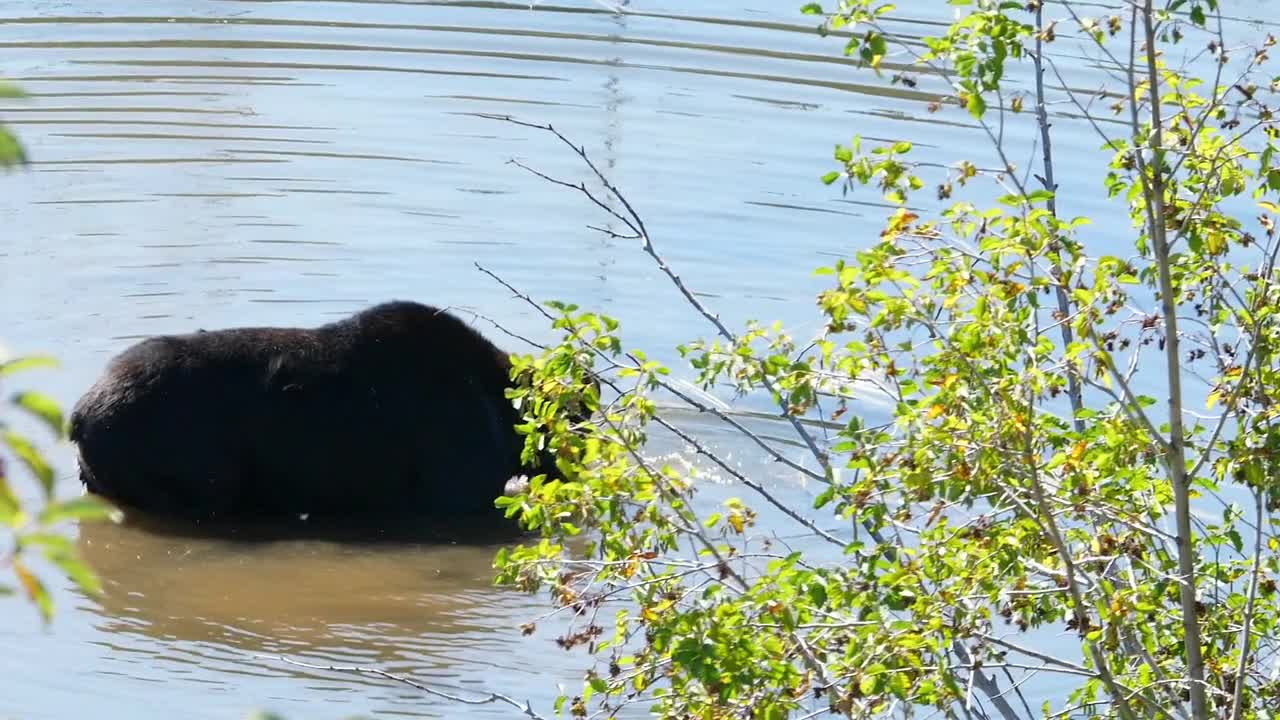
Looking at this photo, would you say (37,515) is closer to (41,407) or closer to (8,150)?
(41,407)

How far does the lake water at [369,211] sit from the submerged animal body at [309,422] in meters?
0.30

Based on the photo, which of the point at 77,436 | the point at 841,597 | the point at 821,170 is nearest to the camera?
the point at 841,597

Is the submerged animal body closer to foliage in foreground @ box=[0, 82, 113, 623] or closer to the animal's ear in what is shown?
the animal's ear

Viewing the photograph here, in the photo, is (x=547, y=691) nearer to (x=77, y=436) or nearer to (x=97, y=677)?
(x=97, y=677)

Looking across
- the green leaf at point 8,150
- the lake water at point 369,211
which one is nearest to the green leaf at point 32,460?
the green leaf at point 8,150

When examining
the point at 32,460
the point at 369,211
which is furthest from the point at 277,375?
the point at 32,460

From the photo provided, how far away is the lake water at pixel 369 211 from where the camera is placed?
7043 mm

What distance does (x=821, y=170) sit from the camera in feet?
47.8

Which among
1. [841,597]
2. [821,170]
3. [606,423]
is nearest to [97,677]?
[606,423]

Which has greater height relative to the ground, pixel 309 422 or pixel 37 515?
pixel 37 515

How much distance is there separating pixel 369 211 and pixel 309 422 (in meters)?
5.25

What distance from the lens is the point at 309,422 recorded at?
8.20 metres

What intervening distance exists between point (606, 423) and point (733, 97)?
42.0 ft

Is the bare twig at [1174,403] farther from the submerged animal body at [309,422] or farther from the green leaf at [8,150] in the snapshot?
the submerged animal body at [309,422]
